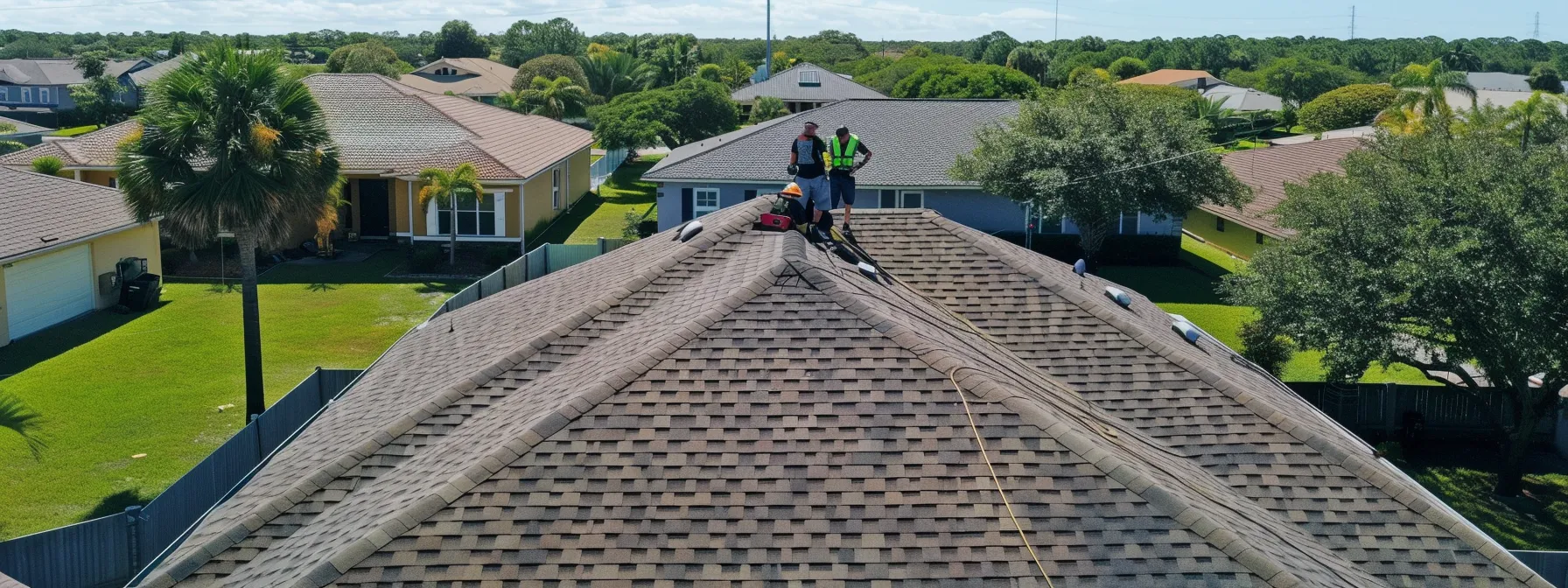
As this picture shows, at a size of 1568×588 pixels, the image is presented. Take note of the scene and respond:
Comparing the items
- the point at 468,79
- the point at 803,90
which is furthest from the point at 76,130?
the point at 803,90

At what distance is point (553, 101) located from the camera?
69875mm

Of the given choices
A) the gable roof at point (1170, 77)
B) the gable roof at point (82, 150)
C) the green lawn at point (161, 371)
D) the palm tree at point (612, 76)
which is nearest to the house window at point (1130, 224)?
the green lawn at point (161, 371)

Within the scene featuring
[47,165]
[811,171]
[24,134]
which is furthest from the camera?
[24,134]

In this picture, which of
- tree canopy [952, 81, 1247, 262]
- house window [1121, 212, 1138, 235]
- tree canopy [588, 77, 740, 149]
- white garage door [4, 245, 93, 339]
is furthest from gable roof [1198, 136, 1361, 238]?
white garage door [4, 245, 93, 339]

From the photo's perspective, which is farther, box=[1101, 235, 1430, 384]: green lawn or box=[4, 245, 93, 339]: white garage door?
box=[1101, 235, 1430, 384]: green lawn

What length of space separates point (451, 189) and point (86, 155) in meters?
12.3

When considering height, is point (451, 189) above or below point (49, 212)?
above

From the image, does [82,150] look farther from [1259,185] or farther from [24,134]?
[1259,185]

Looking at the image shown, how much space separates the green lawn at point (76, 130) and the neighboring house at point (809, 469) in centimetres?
7079

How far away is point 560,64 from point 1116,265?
58354 mm

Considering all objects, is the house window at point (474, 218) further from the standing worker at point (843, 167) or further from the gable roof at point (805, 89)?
the gable roof at point (805, 89)

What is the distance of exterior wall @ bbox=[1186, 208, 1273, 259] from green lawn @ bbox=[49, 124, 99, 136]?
59.2 m

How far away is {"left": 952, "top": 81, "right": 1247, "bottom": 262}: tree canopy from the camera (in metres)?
36.6

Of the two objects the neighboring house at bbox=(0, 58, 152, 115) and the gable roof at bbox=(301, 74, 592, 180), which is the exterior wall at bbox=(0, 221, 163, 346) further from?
the neighboring house at bbox=(0, 58, 152, 115)
